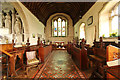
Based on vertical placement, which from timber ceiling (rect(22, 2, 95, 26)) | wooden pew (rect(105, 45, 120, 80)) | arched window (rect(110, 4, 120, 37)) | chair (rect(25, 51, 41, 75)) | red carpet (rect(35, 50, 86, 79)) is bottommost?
red carpet (rect(35, 50, 86, 79))

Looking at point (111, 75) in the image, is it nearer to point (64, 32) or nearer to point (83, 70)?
point (83, 70)

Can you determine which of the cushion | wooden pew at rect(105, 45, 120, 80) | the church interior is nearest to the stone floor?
the church interior

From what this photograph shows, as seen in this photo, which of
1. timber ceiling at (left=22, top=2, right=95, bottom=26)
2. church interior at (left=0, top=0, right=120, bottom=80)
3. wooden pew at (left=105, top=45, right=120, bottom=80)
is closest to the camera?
wooden pew at (left=105, top=45, right=120, bottom=80)

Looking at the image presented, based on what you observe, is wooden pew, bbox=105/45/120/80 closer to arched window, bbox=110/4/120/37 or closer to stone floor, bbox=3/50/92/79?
stone floor, bbox=3/50/92/79

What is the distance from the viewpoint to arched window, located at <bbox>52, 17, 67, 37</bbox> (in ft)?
47.1

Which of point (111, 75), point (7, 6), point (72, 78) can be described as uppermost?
point (7, 6)

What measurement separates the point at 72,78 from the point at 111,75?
1224 mm

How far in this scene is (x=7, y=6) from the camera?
21.4 feet

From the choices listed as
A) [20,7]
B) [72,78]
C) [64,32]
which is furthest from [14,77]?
[64,32]

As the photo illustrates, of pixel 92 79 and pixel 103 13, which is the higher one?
pixel 103 13

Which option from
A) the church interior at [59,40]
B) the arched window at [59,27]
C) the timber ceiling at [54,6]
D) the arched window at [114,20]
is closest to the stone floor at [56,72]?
the church interior at [59,40]

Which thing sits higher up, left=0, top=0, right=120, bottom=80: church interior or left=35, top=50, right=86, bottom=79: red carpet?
left=0, top=0, right=120, bottom=80: church interior

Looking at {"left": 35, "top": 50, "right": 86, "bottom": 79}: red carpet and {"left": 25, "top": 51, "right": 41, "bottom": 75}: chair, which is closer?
{"left": 35, "top": 50, "right": 86, "bottom": 79}: red carpet

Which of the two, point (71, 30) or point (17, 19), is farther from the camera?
point (71, 30)
